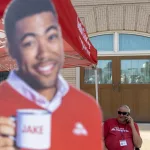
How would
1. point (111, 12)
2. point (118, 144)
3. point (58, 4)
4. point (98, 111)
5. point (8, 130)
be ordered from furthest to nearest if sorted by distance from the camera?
1. point (111, 12)
2. point (118, 144)
3. point (58, 4)
4. point (98, 111)
5. point (8, 130)

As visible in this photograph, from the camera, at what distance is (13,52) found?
5.80ft

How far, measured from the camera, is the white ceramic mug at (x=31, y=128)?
1.68 metres

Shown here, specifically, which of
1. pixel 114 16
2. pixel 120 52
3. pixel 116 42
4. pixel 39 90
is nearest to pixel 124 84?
pixel 120 52

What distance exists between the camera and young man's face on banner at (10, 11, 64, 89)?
1.73 meters

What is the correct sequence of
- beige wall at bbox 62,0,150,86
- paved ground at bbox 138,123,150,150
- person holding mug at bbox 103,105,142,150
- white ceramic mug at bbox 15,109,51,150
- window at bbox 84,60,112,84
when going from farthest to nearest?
window at bbox 84,60,112,84, beige wall at bbox 62,0,150,86, paved ground at bbox 138,123,150,150, person holding mug at bbox 103,105,142,150, white ceramic mug at bbox 15,109,51,150

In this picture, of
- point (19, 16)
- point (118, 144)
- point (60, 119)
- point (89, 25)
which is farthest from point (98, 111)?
point (89, 25)

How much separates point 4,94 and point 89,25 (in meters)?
7.55

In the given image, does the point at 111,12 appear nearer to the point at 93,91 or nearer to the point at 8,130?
the point at 93,91

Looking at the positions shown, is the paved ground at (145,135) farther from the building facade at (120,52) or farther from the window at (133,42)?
the window at (133,42)

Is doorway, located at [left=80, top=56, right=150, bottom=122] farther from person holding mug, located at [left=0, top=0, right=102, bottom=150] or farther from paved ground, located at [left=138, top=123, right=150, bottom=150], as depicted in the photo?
person holding mug, located at [left=0, top=0, right=102, bottom=150]

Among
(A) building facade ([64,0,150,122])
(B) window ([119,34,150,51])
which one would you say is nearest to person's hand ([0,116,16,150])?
(A) building facade ([64,0,150,122])

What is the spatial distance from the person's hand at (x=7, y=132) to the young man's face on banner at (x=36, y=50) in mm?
251

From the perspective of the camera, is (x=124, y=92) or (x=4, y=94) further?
(x=124, y=92)

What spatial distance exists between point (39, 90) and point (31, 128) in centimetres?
22
